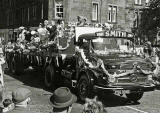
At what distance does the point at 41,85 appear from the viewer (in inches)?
565

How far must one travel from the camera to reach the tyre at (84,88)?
9891 millimetres

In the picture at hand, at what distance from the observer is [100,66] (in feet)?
31.7

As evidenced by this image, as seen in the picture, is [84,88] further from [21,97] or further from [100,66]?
[21,97]

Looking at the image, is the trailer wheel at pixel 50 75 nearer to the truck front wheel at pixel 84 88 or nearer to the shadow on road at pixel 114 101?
the shadow on road at pixel 114 101

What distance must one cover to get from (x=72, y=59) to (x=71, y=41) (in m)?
0.91

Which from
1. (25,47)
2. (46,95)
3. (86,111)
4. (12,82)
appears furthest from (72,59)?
(86,111)

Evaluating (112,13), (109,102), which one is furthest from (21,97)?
(112,13)

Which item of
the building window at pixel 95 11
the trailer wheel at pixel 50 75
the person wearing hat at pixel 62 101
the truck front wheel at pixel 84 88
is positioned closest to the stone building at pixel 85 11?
the building window at pixel 95 11

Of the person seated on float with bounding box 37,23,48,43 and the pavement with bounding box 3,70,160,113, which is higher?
the person seated on float with bounding box 37,23,48,43

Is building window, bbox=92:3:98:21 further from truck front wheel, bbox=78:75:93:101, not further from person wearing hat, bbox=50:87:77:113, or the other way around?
person wearing hat, bbox=50:87:77:113

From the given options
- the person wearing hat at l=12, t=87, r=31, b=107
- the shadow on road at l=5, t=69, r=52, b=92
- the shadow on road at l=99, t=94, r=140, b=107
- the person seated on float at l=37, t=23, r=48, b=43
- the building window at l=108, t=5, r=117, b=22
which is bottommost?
the shadow on road at l=5, t=69, r=52, b=92

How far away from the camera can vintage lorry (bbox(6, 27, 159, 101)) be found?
31.5 feet

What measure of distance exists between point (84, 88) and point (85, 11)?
86.8ft

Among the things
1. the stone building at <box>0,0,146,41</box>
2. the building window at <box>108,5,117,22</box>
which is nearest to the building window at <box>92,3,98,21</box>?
the stone building at <box>0,0,146,41</box>
